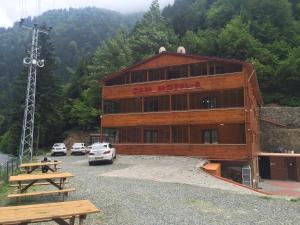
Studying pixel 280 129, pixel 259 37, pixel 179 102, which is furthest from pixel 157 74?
pixel 259 37

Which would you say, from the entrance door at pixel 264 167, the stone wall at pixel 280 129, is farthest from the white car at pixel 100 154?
the stone wall at pixel 280 129

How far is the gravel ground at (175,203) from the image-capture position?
32.5ft

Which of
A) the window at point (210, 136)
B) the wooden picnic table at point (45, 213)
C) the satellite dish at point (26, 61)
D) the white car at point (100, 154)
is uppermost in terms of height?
the satellite dish at point (26, 61)

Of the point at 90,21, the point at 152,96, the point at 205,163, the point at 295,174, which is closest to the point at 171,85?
the point at 152,96

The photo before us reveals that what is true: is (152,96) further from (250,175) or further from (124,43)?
(124,43)

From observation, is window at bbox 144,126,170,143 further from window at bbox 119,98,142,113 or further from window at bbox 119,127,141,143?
window at bbox 119,98,142,113

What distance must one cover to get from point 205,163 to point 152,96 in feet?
32.1

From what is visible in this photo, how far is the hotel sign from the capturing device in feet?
102

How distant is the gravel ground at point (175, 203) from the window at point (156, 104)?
14689 millimetres

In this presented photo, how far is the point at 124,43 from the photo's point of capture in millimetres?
64062

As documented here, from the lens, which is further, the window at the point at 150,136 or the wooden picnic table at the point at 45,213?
the window at the point at 150,136

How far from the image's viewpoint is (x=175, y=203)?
12070mm

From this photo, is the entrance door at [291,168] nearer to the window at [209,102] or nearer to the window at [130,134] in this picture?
the window at [209,102]

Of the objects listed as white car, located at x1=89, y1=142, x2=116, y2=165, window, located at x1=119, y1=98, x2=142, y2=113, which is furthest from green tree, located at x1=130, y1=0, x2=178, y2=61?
white car, located at x1=89, y1=142, x2=116, y2=165
